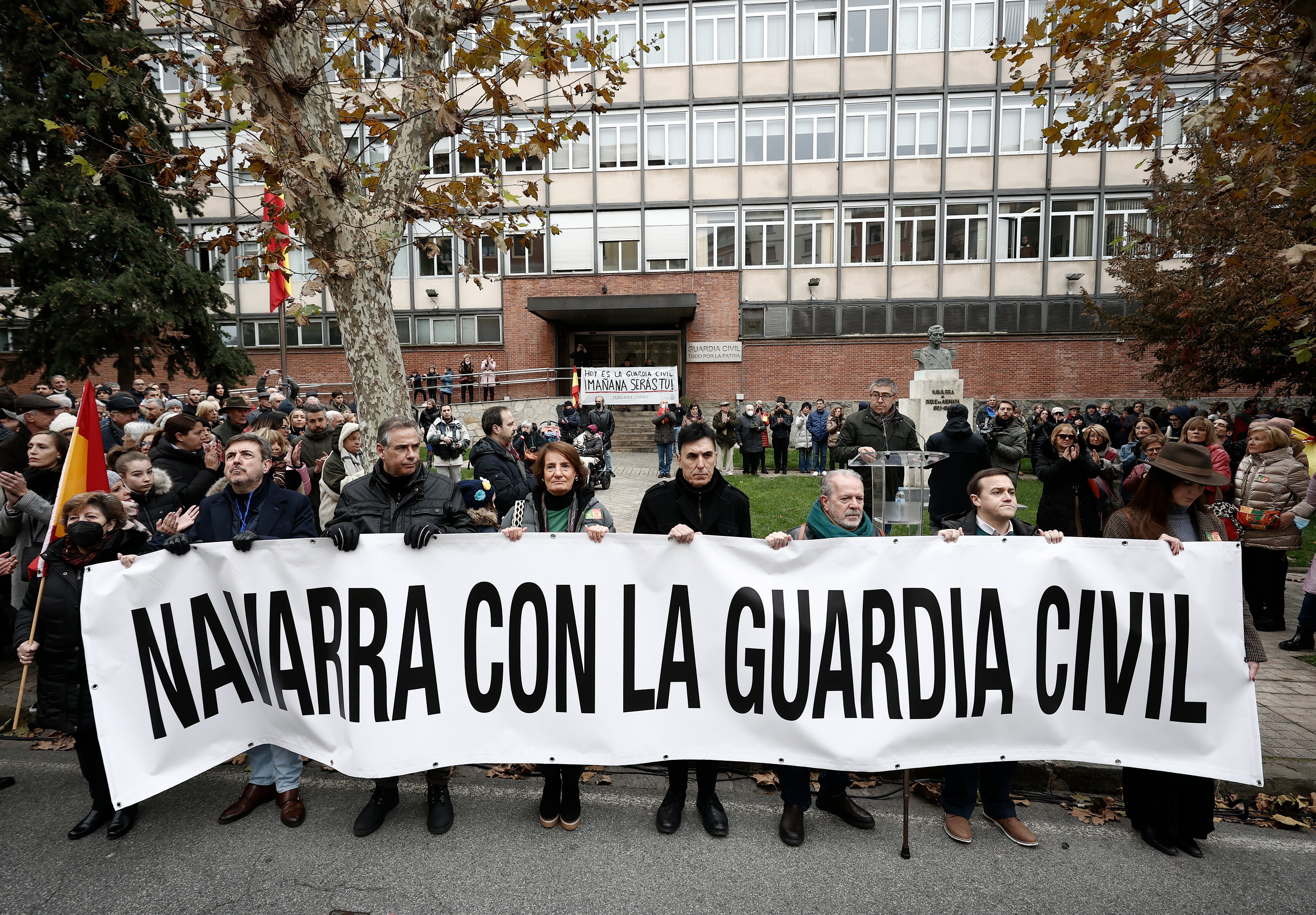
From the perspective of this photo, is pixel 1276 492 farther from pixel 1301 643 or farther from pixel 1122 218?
pixel 1122 218

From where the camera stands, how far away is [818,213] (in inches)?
1014

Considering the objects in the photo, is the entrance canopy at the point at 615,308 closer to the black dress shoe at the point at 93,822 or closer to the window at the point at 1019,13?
the window at the point at 1019,13

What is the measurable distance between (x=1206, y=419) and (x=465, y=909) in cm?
792

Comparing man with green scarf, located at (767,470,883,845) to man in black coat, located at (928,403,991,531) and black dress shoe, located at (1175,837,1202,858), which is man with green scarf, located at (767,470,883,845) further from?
man in black coat, located at (928,403,991,531)

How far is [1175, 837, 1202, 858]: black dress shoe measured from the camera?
10.9ft

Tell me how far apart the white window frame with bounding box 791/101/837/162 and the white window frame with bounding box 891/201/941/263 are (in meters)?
3.29

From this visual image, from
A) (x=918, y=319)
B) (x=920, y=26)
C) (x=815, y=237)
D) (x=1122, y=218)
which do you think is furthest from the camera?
(x=815, y=237)

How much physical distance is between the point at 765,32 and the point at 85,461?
27.4m

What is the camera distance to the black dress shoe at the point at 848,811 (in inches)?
140

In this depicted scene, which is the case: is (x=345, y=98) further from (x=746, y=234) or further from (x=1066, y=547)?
(x=746, y=234)

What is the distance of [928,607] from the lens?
11.3ft

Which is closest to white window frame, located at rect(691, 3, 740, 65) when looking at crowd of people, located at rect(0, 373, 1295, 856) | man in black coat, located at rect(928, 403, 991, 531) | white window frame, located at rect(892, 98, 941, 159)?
white window frame, located at rect(892, 98, 941, 159)

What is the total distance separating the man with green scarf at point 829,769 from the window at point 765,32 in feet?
87.1

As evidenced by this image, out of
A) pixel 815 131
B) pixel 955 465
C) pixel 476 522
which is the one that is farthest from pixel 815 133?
pixel 476 522
